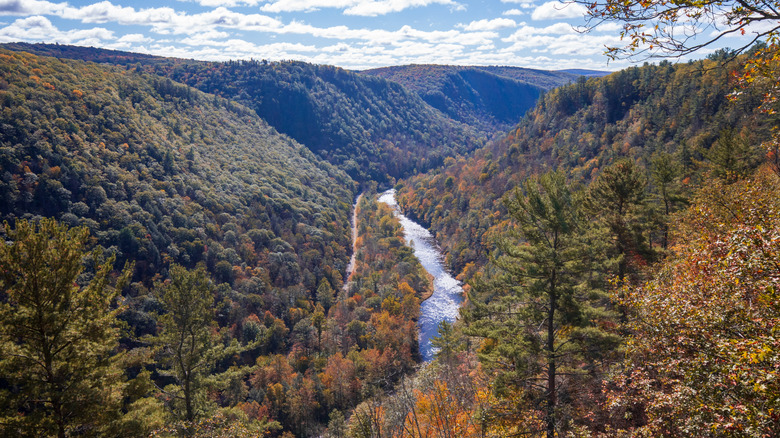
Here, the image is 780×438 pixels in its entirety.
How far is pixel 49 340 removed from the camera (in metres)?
10.4

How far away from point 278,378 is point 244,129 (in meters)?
111

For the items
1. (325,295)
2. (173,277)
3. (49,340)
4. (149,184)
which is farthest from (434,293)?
(49,340)

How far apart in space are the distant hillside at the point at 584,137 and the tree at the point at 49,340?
48.7 metres

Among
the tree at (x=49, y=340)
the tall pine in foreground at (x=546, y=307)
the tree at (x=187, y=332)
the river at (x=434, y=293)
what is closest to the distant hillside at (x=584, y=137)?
the river at (x=434, y=293)

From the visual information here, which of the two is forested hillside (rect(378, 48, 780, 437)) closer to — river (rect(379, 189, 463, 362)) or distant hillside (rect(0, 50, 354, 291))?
river (rect(379, 189, 463, 362))

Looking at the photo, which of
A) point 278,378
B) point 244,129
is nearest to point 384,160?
point 244,129

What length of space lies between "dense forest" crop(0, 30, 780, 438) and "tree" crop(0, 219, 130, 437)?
62 mm

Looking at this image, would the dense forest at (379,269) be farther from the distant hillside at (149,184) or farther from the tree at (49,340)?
the distant hillside at (149,184)

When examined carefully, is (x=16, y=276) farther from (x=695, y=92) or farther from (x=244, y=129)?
(x=244, y=129)

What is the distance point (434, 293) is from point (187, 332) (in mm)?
60214

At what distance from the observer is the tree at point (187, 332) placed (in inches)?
676

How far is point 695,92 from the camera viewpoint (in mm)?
72688

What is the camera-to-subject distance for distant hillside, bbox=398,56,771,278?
67.1 m

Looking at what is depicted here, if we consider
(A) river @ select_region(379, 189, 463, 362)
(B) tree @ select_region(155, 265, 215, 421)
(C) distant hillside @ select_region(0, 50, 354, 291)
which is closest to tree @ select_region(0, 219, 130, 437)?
(B) tree @ select_region(155, 265, 215, 421)
